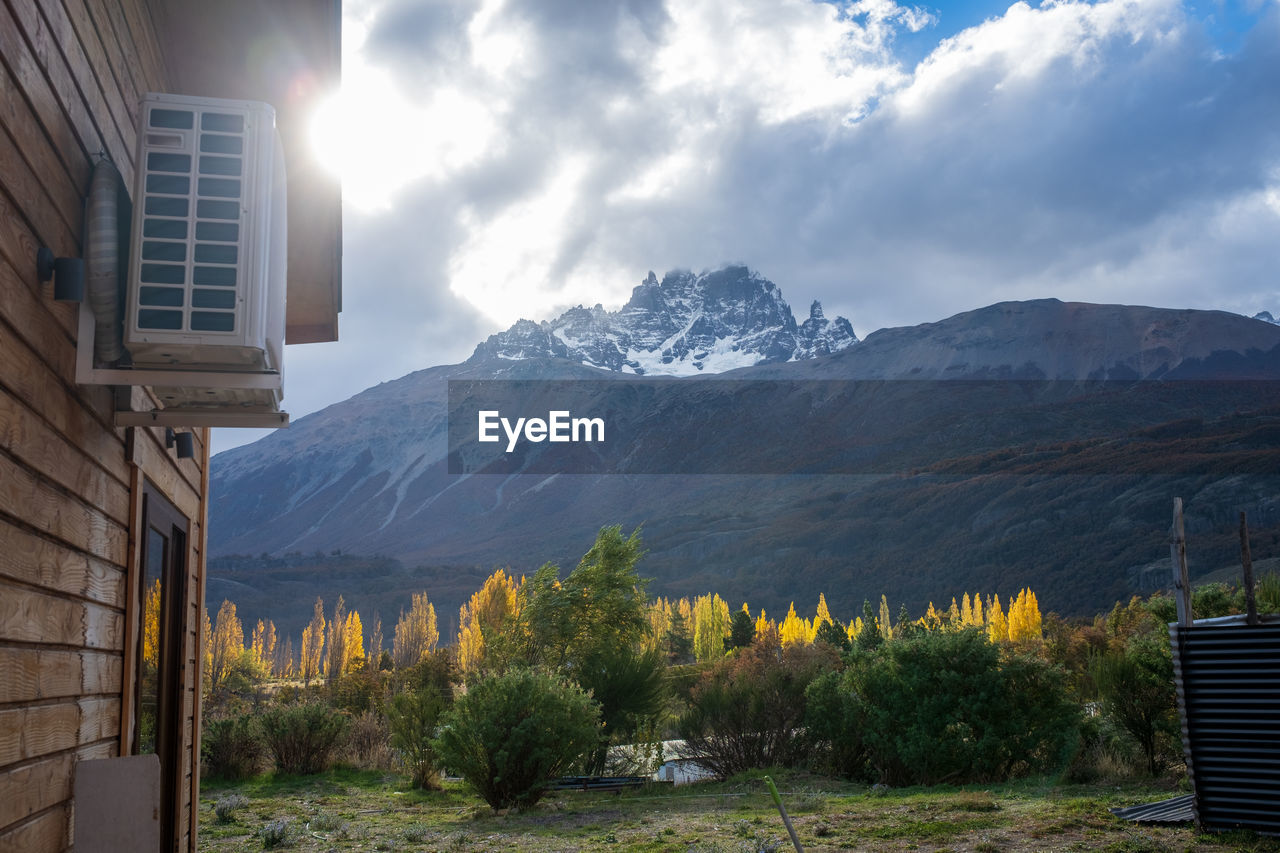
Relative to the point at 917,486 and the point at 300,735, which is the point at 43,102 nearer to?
the point at 300,735

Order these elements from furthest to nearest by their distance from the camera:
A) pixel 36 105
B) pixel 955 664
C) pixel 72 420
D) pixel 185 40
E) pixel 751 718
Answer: pixel 751 718
pixel 955 664
pixel 185 40
pixel 72 420
pixel 36 105

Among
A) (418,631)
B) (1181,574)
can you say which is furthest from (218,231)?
(418,631)

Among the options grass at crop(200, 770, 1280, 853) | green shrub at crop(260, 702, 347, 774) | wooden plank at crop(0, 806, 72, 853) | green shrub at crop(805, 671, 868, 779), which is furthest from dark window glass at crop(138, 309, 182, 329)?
green shrub at crop(260, 702, 347, 774)

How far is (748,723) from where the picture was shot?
15047 millimetres

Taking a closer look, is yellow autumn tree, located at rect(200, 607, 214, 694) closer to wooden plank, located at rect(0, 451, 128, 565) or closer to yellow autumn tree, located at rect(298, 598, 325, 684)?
wooden plank, located at rect(0, 451, 128, 565)

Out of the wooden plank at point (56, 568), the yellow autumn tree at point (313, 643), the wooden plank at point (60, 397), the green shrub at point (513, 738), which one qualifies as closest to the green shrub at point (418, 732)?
the green shrub at point (513, 738)

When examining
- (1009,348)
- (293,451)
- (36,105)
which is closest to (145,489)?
(36,105)

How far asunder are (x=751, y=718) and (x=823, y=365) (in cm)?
14478

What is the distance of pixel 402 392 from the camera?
191000 mm

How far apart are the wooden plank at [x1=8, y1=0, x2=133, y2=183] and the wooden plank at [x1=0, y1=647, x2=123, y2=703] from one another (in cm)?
151

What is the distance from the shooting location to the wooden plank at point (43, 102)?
2.25 meters

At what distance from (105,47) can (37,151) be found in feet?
3.06

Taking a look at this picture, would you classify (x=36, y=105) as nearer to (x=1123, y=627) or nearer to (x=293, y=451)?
(x=1123, y=627)

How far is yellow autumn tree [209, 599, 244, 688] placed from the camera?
36031 mm
